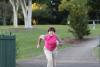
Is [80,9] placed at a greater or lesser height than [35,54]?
greater

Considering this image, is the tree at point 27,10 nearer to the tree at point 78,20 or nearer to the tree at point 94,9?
the tree at point 78,20

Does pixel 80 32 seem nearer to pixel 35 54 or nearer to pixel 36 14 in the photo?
pixel 35 54

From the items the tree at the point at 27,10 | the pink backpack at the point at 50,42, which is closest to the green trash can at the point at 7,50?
the pink backpack at the point at 50,42

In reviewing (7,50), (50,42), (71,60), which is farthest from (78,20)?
(7,50)

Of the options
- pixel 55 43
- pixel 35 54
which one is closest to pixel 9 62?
pixel 55 43

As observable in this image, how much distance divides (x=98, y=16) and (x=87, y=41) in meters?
45.0

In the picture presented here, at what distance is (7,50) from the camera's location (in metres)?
11.8

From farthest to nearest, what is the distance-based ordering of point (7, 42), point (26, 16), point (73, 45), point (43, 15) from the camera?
1. point (43, 15)
2. point (26, 16)
3. point (73, 45)
4. point (7, 42)

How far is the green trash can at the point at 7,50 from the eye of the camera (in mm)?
11625

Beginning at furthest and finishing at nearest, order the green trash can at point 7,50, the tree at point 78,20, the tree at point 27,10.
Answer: the tree at point 27,10
the tree at point 78,20
the green trash can at point 7,50

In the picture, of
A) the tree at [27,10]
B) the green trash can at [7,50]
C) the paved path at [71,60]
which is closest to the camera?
the green trash can at [7,50]

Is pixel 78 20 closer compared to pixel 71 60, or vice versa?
pixel 71 60

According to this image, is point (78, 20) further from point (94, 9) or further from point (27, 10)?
point (94, 9)

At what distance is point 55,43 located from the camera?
1325 cm
